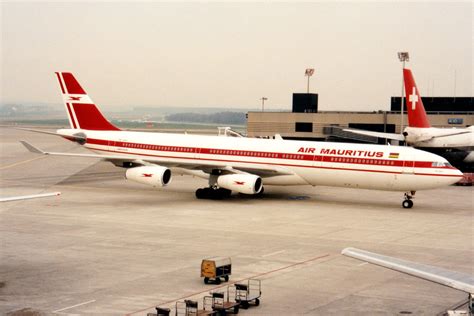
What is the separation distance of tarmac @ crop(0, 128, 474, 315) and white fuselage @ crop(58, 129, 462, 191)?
162 cm

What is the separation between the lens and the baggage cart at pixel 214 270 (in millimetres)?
23438

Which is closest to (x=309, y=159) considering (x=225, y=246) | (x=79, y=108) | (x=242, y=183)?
(x=242, y=183)

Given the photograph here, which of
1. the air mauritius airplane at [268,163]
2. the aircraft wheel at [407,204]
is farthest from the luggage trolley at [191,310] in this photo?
the aircraft wheel at [407,204]

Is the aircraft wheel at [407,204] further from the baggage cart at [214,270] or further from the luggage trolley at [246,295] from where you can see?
the luggage trolley at [246,295]

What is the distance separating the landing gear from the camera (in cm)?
4450

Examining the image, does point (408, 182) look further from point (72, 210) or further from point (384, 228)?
point (72, 210)

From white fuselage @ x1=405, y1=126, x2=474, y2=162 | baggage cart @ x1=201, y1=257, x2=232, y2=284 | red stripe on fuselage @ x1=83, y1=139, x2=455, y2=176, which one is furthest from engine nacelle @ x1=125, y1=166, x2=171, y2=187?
white fuselage @ x1=405, y1=126, x2=474, y2=162

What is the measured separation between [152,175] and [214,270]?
20.0m

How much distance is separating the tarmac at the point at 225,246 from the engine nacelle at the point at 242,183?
956 millimetres

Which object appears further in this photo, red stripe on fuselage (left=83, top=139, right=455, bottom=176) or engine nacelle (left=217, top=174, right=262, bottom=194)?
engine nacelle (left=217, top=174, right=262, bottom=194)

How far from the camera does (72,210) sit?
129 feet

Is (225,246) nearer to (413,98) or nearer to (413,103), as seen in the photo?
(413,98)

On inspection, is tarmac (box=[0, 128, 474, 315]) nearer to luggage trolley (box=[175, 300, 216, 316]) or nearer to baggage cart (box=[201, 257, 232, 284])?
baggage cart (box=[201, 257, 232, 284])

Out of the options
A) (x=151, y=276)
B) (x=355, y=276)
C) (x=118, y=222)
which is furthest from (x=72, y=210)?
(x=355, y=276)
